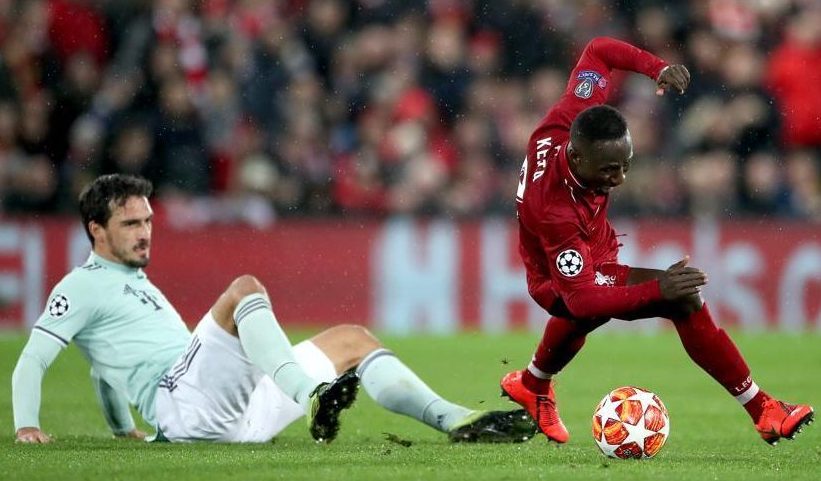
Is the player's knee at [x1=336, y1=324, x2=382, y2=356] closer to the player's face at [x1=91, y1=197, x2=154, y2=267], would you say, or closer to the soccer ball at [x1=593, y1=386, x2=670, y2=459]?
the player's face at [x1=91, y1=197, x2=154, y2=267]

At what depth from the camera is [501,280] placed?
15727mm

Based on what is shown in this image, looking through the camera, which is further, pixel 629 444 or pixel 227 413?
pixel 227 413

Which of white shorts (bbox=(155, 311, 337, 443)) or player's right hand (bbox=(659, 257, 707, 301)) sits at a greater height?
player's right hand (bbox=(659, 257, 707, 301))

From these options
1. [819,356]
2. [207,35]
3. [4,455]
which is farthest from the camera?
[207,35]

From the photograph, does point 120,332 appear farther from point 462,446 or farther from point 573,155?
point 573,155

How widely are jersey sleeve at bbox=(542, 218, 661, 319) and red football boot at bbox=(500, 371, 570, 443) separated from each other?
917mm

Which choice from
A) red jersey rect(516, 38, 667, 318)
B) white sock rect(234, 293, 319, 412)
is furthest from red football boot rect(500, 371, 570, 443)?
white sock rect(234, 293, 319, 412)

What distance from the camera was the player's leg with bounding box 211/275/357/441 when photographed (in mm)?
6434

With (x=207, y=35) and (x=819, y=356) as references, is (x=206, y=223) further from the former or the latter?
(x=819, y=356)

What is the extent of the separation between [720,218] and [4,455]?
1057cm

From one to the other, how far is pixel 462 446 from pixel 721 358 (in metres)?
1.31

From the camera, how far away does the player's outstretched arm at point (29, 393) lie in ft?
23.3

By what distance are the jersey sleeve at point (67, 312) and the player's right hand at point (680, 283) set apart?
2869mm

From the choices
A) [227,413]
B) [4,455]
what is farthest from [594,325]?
[4,455]
